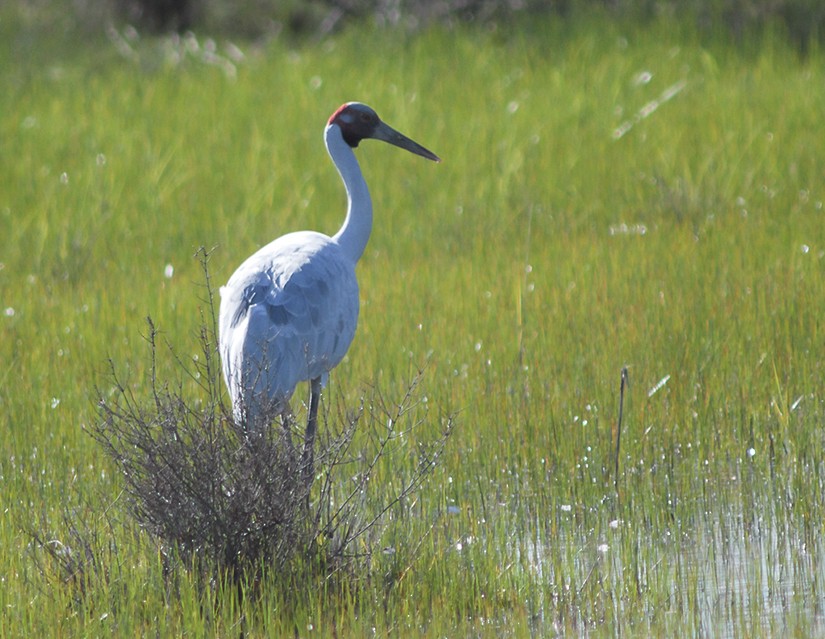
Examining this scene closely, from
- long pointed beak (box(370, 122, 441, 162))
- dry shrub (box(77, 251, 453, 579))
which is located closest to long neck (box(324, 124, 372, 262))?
long pointed beak (box(370, 122, 441, 162))

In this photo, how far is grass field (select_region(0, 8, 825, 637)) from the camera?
4348 mm

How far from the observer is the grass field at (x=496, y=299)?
4.35 m

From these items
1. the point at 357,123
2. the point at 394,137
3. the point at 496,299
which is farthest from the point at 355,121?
the point at 496,299

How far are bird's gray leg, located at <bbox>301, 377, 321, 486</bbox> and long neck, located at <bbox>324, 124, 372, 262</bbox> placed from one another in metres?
0.69

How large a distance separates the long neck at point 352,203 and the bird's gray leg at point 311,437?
0.69m

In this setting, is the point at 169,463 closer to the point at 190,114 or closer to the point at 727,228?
the point at 727,228

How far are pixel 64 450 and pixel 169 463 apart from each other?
1.69 metres

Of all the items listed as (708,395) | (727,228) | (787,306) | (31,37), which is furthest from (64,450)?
(31,37)

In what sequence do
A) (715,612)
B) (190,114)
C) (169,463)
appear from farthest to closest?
(190,114)
(169,463)
(715,612)

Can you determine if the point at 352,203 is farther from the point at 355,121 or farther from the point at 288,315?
the point at 288,315

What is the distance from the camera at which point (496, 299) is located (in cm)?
750

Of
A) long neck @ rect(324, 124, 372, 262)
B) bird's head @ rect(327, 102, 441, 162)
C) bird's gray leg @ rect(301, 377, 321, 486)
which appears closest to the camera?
bird's gray leg @ rect(301, 377, 321, 486)

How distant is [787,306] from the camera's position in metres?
6.68

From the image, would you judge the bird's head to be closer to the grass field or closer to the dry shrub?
the grass field
